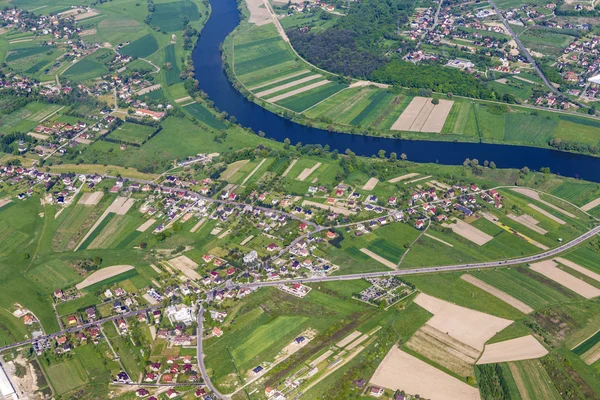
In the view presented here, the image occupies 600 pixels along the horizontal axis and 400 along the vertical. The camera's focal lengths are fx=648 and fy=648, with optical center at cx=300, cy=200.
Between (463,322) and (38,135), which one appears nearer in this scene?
(463,322)

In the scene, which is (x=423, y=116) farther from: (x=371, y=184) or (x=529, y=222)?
(x=529, y=222)

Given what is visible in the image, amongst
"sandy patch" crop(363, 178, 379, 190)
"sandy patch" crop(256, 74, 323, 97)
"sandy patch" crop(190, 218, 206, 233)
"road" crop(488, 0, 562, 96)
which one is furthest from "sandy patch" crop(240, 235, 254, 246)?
"road" crop(488, 0, 562, 96)

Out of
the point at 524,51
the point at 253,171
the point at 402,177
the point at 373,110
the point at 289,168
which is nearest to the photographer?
the point at 402,177

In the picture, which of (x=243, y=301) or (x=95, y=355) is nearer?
(x=95, y=355)

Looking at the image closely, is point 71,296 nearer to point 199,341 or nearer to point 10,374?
point 10,374

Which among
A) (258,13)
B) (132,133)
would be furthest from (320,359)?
(258,13)

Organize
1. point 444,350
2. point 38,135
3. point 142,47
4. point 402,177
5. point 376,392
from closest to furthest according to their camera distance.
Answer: point 376,392
point 444,350
point 402,177
point 38,135
point 142,47

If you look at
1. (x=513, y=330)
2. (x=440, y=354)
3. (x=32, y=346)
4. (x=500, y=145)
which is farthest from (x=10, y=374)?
(x=500, y=145)
